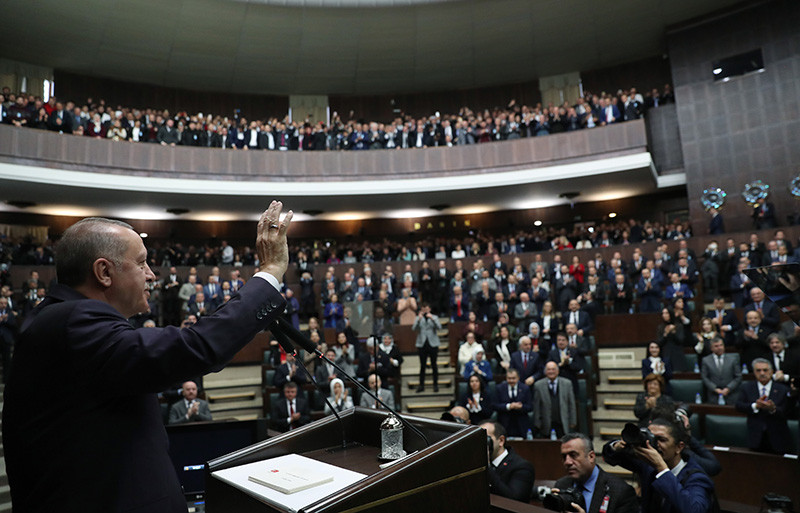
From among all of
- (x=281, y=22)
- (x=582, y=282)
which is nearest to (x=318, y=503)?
(x=582, y=282)

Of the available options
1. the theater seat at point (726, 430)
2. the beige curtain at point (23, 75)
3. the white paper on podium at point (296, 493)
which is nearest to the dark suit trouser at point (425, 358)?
the theater seat at point (726, 430)

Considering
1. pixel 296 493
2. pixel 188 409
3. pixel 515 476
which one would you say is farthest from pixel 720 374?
pixel 296 493

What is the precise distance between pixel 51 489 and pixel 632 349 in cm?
839

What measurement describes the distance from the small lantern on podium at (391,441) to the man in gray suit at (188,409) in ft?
15.4

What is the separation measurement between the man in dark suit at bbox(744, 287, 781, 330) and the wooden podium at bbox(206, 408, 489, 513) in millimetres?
5912

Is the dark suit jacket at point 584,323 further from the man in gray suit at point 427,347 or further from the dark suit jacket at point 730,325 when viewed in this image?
the man in gray suit at point 427,347

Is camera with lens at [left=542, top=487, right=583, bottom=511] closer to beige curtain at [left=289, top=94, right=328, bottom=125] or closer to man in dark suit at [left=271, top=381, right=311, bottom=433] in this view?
man in dark suit at [left=271, top=381, right=311, bottom=433]

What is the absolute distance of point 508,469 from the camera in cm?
374

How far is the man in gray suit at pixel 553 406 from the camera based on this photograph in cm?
605

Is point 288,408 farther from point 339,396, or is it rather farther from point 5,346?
point 5,346

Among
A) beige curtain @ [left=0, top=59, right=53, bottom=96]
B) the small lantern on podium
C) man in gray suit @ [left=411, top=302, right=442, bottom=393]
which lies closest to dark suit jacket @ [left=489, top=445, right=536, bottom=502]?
the small lantern on podium

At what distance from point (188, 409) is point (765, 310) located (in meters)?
6.74

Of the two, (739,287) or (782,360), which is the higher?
(739,287)

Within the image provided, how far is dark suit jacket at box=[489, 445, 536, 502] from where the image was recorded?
360 centimetres
